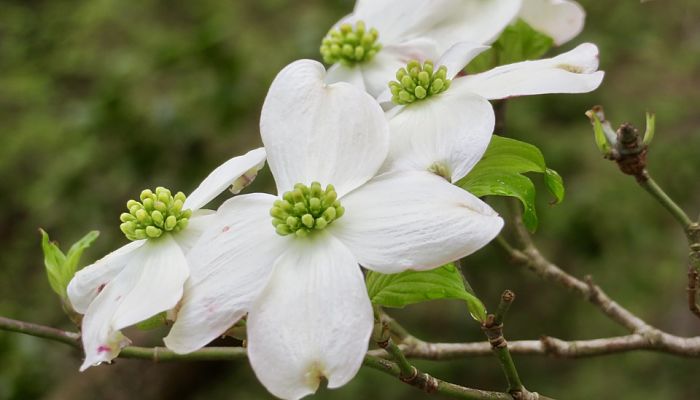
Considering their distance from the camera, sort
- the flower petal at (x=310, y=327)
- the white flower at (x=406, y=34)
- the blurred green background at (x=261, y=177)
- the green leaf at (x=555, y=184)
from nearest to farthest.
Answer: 1. the flower petal at (x=310, y=327)
2. the green leaf at (x=555, y=184)
3. the white flower at (x=406, y=34)
4. the blurred green background at (x=261, y=177)

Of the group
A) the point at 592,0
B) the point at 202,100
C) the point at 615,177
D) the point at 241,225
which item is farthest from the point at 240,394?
the point at 241,225

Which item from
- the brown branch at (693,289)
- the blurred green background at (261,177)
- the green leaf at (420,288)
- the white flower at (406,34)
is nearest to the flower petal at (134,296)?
the green leaf at (420,288)

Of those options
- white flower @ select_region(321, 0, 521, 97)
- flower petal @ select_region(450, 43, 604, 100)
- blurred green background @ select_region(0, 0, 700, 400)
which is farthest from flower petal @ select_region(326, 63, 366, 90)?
blurred green background @ select_region(0, 0, 700, 400)

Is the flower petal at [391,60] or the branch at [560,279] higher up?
the flower petal at [391,60]

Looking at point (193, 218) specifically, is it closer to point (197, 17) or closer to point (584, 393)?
point (584, 393)

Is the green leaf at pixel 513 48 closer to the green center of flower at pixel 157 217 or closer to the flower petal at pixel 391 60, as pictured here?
the flower petal at pixel 391 60
